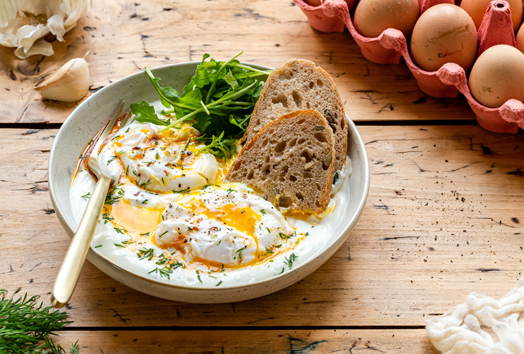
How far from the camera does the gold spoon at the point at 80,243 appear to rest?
1.40 metres

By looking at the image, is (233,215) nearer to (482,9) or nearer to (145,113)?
(145,113)

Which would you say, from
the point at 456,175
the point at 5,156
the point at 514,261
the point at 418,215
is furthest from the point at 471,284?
the point at 5,156

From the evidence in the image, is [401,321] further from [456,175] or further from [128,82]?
[128,82]

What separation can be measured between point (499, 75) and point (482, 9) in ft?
1.65

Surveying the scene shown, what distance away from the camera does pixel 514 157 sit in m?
2.46

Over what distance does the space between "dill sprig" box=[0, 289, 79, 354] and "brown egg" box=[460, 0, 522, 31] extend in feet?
8.30

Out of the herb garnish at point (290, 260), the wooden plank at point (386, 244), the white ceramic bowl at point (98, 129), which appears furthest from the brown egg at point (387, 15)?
the herb garnish at point (290, 260)

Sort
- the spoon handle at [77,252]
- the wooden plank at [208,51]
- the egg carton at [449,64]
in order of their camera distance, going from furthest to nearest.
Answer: the wooden plank at [208,51] < the egg carton at [449,64] < the spoon handle at [77,252]

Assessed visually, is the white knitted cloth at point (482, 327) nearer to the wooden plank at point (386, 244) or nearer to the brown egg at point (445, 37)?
the wooden plank at point (386, 244)

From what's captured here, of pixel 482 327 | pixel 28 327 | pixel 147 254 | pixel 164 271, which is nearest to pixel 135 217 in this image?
pixel 147 254

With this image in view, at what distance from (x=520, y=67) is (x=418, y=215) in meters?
0.89

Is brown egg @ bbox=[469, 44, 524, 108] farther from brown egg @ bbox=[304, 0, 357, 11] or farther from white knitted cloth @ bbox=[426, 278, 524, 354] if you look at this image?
white knitted cloth @ bbox=[426, 278, 524, 354]

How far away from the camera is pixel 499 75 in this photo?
7.63 ft

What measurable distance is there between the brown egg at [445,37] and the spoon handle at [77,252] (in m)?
1.79
